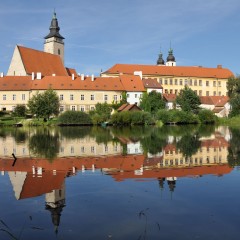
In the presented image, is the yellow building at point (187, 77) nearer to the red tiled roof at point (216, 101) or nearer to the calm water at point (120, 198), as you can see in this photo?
the red tiled roof at point (216, 101)

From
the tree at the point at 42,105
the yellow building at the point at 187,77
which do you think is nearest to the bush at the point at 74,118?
the tree at the point at 42,105

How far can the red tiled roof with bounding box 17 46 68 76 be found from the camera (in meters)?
64.2

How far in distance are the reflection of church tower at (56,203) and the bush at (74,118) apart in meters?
40.8

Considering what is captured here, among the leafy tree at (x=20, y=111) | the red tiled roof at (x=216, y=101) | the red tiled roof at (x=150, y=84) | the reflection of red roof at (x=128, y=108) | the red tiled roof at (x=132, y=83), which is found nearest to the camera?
the leafy tree at (x=20, y=111)

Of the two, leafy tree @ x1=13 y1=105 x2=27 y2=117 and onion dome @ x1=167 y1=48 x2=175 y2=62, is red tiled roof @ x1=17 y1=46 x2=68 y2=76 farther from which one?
onion dome @ x1=167 y1=48 x2=175 y2=62

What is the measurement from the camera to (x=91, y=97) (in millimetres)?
60250

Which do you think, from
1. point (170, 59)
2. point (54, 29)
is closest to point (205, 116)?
point (54, 29)

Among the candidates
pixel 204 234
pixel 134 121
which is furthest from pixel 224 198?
pixel 134 121

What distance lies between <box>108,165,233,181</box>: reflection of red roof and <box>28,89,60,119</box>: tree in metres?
40.9

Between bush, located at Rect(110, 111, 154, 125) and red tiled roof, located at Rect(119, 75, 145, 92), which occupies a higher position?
red tiled roof, located at Rect(119, 75, 145, 92)

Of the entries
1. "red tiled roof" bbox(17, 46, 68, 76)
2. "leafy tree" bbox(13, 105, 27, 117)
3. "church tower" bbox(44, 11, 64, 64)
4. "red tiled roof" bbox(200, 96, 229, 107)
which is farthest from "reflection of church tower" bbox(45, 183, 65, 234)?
"church tower" bbox(44, 11, 64, 64)

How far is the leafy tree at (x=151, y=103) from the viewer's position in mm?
58531

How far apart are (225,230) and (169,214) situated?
1.28 meters

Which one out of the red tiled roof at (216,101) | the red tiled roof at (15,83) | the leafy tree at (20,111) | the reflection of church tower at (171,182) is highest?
the red tiled roof at (15,83)
